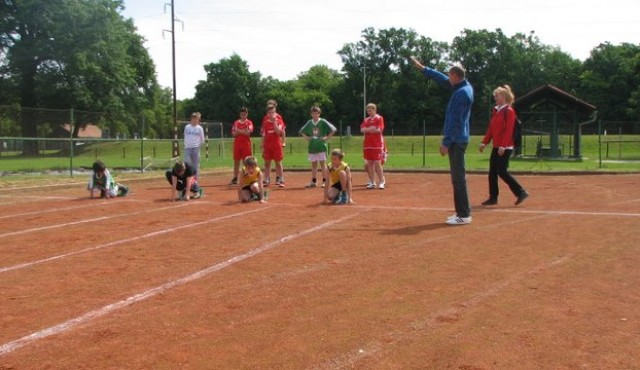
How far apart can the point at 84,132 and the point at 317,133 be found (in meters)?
14.6

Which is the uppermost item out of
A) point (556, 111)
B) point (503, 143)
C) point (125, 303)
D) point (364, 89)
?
point (364, 89)

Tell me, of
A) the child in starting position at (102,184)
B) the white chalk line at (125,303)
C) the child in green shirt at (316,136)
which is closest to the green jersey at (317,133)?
the child in green shirt at (316,136)

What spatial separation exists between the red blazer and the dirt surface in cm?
143

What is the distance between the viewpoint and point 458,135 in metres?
8.91

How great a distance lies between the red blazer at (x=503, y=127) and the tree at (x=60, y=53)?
40.8 meters

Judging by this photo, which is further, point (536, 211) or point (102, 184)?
point (102, 184)

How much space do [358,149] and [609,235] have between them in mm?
51607

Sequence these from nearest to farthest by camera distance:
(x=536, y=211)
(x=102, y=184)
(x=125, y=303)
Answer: (x=125, y=303), (x=536, y=211), (x=102, y=184)

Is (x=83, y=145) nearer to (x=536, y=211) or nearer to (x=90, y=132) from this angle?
(x=90, y=132)

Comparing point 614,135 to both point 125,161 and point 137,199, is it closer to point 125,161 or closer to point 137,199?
point 125,161

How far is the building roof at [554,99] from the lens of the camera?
33.7 m

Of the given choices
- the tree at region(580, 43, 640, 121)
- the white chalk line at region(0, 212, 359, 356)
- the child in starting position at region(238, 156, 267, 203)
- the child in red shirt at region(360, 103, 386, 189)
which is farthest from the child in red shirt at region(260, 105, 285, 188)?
the tree at region(580, 43, 640, 121)

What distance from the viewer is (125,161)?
26.9 m

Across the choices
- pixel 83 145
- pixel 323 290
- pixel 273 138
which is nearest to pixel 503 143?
pixel 273 138
